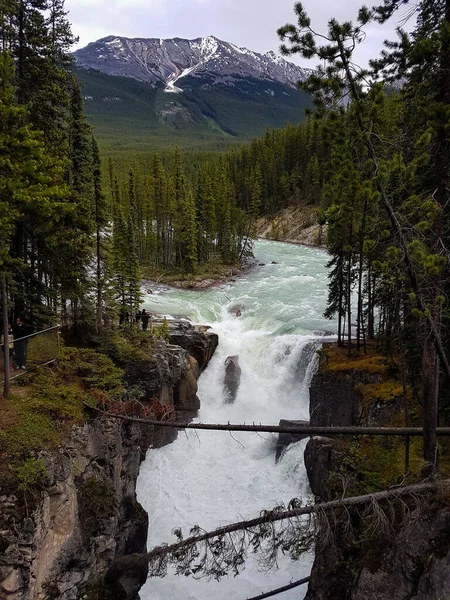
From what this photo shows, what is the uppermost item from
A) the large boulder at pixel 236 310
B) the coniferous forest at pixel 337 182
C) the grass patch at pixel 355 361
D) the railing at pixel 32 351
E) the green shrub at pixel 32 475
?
the coniferous forest at pixel 337 182

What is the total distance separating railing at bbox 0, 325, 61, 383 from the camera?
1396cm

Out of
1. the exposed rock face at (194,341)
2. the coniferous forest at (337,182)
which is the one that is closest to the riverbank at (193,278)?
the exposed rock face at (194,341)

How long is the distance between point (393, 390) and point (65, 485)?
13251 millimetres

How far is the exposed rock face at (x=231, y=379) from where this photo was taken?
2811cm

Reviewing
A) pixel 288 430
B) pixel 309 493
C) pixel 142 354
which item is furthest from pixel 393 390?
pixel 142 354

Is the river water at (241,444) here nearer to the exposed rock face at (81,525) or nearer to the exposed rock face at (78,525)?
the exposed rock face at (81,525)

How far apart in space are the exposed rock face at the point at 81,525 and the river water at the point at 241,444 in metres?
2.86

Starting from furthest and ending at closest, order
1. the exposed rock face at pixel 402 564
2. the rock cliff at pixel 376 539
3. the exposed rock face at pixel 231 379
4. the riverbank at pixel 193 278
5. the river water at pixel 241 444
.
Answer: the riverbank at pixel 193 278 → the exposed rock face at pixel 231 379 → the river water at pixel 241 444 → the rock cliff at pixel 376 539 → the exposed rock face at pixel 402 564

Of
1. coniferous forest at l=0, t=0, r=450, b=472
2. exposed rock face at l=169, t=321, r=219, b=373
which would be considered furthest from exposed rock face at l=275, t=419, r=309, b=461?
exposed rock face at l=169, t=321, r=219, b=373

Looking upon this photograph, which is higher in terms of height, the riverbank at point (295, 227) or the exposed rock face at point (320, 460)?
the riverbank at point (295, 227)

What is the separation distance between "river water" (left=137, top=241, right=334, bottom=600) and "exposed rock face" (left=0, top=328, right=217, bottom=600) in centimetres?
286

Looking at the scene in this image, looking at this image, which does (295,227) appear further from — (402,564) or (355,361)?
(402,564)

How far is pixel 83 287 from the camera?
→ 1883 cm

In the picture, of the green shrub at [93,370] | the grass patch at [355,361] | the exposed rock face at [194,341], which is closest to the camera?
the green shrub at [93,370]
